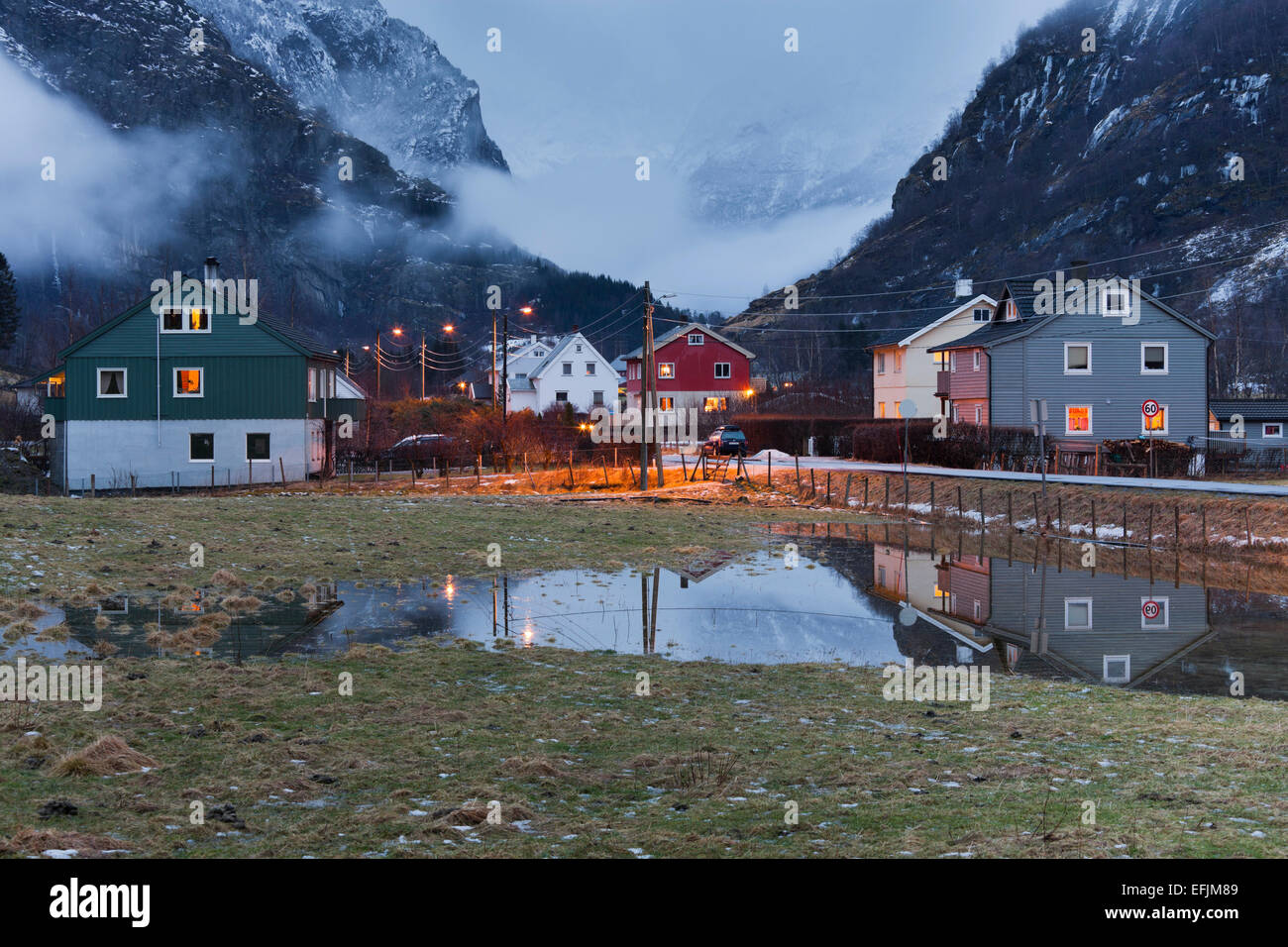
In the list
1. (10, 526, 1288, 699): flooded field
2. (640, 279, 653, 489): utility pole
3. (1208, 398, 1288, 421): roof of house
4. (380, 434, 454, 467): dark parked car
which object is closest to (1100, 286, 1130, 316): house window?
(1208, 398, 1288, 421): roof of house

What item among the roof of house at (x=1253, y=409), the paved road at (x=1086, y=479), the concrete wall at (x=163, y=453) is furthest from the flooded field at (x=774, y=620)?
the roof of house at (x=1253, y=409)

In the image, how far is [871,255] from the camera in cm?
18462

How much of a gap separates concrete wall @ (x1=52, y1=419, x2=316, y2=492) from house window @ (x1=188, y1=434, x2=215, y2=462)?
0.24 m

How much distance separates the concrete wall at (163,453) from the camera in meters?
50.2

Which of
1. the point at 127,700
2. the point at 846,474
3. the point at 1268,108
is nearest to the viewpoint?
the point at 127,700

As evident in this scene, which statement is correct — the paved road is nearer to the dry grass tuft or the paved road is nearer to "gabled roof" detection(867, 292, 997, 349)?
"gabled roof" detection(867, 292, 997, 349)

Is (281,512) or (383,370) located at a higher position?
(383,370)

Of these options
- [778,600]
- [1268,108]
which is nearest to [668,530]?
[778,600]

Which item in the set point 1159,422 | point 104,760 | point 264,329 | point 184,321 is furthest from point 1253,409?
point 104,760

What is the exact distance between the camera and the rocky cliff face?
12275cm

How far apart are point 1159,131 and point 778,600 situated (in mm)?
163296

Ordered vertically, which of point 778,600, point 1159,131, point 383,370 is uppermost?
point 1159,131
